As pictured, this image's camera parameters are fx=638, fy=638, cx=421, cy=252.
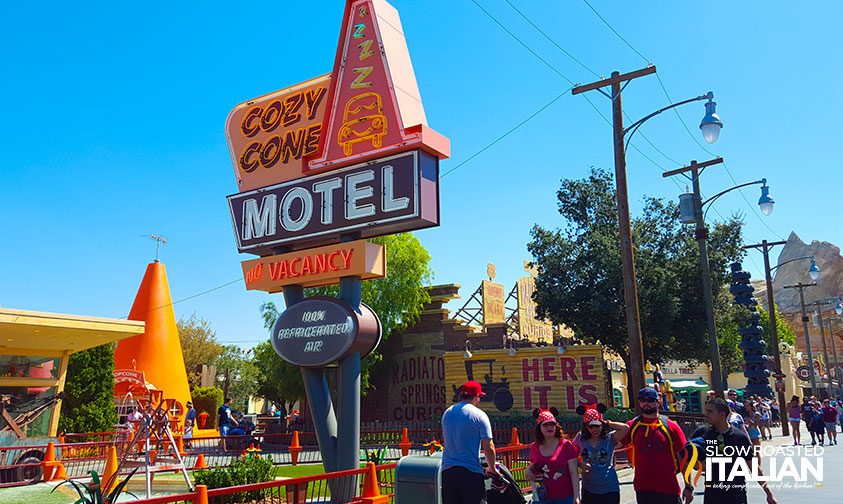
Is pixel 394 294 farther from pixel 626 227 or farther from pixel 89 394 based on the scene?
pixel 626 227

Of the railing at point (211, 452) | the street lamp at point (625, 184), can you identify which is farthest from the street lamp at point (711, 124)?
the railing at point (211, 452)

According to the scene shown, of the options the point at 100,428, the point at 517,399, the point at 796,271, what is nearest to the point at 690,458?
the point at 517,399

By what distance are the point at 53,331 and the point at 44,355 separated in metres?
3.20

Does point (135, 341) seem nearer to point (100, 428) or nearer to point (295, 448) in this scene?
point (100, 428)

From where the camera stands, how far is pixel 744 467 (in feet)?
18.7

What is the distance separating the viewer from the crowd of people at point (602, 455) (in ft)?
18.7

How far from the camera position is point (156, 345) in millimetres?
30406

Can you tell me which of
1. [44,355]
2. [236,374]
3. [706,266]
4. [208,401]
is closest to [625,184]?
[706,266]

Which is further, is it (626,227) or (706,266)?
(706,266)

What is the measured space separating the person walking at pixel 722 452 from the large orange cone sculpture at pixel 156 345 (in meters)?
27.4

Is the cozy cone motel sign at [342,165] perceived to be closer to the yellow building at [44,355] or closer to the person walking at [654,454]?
the person walking at [654,454]

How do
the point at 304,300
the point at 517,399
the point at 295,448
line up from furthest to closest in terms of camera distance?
1. the point at 517,399
2. the point at 295,448
3. the point at 304,300

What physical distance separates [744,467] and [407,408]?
26083 mm

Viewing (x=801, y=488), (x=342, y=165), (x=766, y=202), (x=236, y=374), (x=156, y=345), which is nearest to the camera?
(x=801, y=488)
